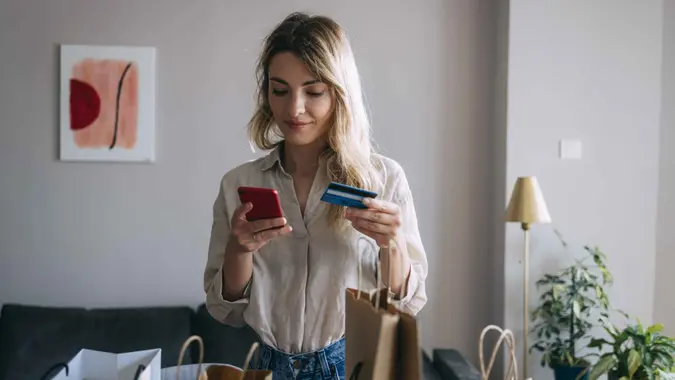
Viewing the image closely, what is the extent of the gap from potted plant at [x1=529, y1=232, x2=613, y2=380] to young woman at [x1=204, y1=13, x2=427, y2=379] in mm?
1756

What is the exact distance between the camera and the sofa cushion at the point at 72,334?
8.48 feet

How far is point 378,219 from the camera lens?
1.00 metres

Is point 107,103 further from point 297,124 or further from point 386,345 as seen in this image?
point 386,345

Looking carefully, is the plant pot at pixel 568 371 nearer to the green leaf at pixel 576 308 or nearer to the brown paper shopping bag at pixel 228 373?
the green leaf at pixel 576 308

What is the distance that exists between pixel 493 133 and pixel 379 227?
2.12m

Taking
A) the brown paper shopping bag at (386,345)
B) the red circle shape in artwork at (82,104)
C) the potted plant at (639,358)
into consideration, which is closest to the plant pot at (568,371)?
the potted plant at (639,358)

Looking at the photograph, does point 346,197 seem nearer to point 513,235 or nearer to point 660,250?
point 513,235

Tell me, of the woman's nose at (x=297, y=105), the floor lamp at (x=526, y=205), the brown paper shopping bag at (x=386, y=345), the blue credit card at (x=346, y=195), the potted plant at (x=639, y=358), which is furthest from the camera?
the floor lamp at (x=526, y=205)

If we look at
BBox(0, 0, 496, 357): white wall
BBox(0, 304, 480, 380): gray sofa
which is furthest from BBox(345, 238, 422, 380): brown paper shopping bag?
BBox(0, 0, 496, 357): white wall

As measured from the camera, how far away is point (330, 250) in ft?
3.74

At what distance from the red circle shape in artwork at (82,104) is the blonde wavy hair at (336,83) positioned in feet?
6.39

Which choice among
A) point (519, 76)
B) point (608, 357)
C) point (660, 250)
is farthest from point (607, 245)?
point (519, 76)

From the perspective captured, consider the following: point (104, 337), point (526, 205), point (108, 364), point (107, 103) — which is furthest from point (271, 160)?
point (107, 103)

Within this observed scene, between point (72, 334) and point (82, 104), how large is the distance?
1039 mm
